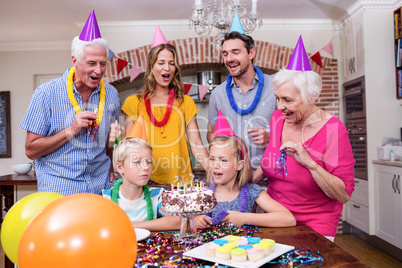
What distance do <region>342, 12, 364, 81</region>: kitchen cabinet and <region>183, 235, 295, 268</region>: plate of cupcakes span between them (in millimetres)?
3574

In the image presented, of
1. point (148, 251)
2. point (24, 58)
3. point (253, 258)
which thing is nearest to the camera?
point (253, 258)

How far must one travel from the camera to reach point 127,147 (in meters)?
1.68

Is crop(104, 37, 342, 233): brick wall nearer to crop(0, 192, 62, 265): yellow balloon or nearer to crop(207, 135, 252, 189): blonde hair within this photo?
crop(207, 135, 252, 189): blonde hair

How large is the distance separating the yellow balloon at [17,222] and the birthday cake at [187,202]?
41cm

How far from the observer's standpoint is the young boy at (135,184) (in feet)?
5.33

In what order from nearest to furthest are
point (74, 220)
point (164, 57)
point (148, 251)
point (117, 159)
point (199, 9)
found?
point (74, 220) < point (148, 251) < point (117, 159) < point (164, 57) < point (199, 9)

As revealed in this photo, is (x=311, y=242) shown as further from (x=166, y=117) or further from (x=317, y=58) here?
(x=317, y=58)

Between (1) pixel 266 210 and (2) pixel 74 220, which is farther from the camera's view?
(1) pixel 266 210

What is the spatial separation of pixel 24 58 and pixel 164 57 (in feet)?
16.1

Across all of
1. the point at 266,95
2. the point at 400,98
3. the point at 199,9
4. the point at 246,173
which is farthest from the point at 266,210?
the point at 400,98

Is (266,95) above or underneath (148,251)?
above

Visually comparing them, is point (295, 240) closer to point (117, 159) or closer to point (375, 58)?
point (117, 159)

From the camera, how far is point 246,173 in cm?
176

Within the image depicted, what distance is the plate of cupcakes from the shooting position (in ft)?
3.33
